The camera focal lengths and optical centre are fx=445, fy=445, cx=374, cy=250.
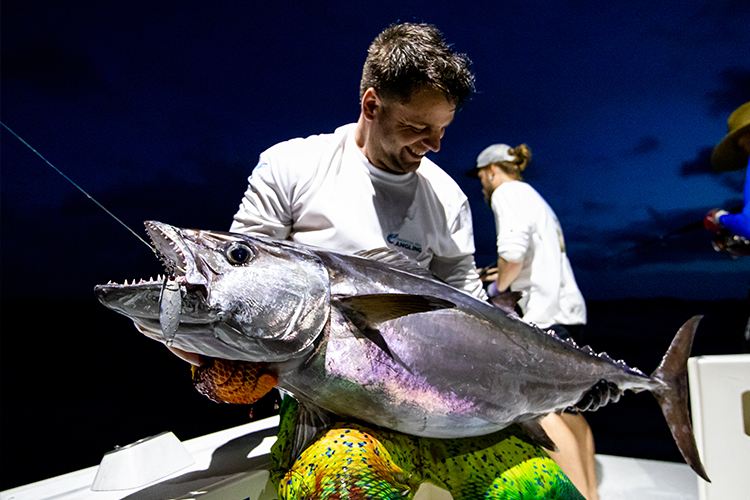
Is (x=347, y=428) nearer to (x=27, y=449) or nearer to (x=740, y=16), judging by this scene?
(x=27, y=449)

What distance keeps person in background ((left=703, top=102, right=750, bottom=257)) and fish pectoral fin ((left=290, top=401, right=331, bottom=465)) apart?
235cm

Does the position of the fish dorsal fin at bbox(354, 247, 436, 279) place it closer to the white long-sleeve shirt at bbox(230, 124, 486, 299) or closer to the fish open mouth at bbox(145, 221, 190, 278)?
the white long-sleeve shirt at bbox(230, 124, 486, 299)

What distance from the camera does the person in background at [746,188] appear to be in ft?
7.46

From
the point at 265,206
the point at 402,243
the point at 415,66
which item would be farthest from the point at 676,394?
the point at 265,206

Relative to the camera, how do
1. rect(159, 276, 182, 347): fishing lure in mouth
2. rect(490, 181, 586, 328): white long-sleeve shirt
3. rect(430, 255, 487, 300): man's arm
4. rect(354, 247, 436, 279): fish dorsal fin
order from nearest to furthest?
1. rect(159, 276, 182, 347): fishing lure in mouth
2. rect(354, 247, 436, 279): fish dorsal fin
3. rect(430, 255, 487, 300): man's arm
4. rect(490, 181, 586, 328): white long-sleeve shirt

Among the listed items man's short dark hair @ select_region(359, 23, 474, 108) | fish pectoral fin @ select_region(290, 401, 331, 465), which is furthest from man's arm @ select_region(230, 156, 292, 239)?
fish pectoral fin @ select_region(290, 401, 331, 465)

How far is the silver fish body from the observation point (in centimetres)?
85

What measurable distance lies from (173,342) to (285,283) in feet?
0.78

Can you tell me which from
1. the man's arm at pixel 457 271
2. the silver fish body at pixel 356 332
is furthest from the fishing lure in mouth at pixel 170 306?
the man's arm at pixel 457 271

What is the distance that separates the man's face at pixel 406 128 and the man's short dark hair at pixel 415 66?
0.03 meters

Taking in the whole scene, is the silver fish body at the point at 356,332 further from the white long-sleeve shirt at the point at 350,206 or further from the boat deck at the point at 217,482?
the boat deck at the point at 217,482

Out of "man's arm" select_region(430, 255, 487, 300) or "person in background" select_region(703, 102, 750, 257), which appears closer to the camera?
"man's arm" select_region(430, 255, 487, 300)

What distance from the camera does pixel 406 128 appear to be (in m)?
1.31

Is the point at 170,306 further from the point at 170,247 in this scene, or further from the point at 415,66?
the point at 415,66
